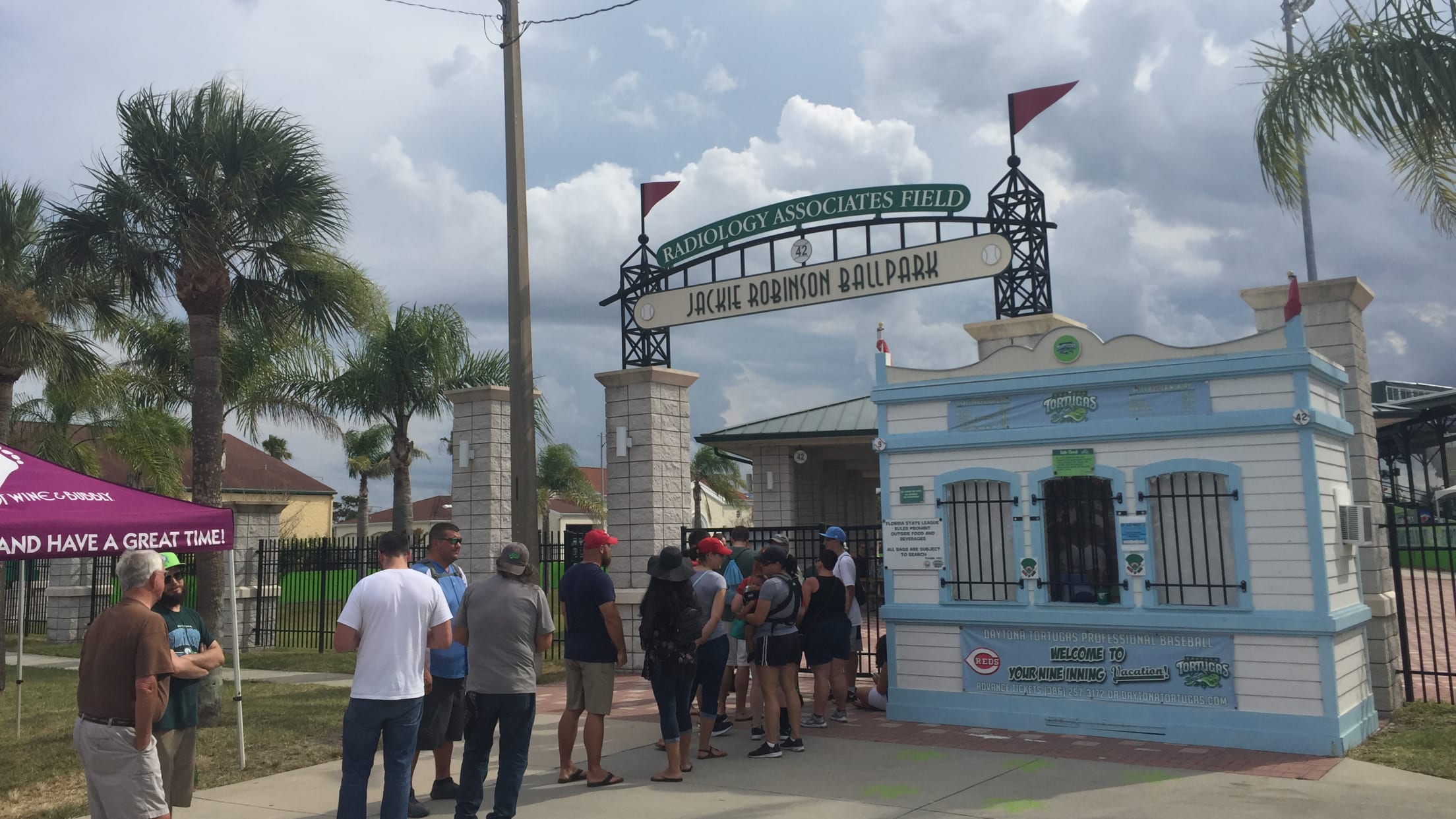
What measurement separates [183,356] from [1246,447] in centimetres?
2012

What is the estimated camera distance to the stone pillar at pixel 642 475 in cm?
1332

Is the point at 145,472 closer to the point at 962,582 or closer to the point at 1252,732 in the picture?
the point at 962,582

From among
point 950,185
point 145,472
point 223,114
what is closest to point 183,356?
point 145,472

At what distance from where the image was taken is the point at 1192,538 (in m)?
8.65

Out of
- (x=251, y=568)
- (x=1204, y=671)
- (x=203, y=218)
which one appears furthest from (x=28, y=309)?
(x=1204, y=671)

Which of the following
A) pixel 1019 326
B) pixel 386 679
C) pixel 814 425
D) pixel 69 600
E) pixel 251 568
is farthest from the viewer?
pixel 814 425

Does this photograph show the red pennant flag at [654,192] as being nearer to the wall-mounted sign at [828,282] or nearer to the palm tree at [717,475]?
the wall-mounted sign at [828,282]

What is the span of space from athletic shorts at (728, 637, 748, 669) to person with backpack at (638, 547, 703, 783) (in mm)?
1430

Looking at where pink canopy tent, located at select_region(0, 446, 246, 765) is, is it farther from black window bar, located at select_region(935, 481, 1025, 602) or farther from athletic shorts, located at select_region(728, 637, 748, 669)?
black window bar, located at select_region(935, 481, 1025, 602)

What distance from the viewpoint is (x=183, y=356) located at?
21.6m

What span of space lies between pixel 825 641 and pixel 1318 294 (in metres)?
5.40

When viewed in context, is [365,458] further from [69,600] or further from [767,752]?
[767,752]

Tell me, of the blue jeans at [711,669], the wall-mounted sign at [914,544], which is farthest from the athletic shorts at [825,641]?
the wall-mounted sign at [914,544]

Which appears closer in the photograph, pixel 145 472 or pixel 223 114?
pixel 223 114
